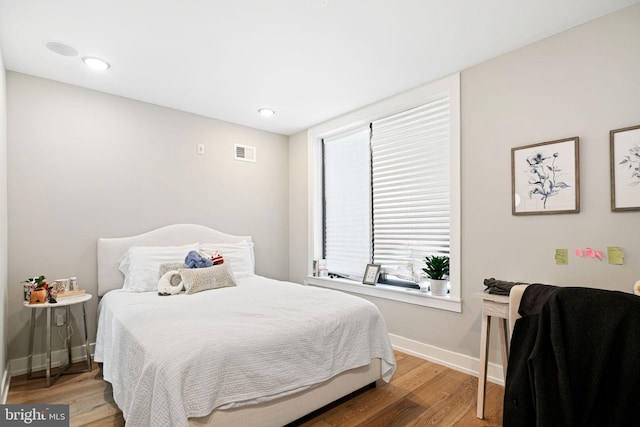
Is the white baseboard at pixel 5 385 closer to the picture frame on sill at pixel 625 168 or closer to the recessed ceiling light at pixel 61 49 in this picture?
the recessed ceiling light at pixel 61 49

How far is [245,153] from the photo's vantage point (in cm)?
419

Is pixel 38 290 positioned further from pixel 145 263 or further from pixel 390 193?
pixel 390 193

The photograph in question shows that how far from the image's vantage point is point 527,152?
239 cm

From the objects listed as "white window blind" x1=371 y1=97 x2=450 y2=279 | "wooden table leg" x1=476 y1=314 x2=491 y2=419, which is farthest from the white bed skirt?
"white window blind" x1=371 y1=97 x2=450 y2=279

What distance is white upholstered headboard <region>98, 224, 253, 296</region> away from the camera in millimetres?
3035

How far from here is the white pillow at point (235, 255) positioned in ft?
11.5

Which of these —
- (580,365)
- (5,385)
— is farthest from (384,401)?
(5,385)

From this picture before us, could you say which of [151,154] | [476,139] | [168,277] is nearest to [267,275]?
[168,277]

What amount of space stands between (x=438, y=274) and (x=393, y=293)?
541 millimetres

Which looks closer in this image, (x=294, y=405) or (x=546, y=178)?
(x=294, y=405)

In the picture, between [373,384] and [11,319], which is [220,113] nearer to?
[11,319]

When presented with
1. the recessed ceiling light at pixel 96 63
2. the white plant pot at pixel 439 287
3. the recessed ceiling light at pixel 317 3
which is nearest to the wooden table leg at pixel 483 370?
the white plant pot at pixel 439 287

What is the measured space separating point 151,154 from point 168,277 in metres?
1.40

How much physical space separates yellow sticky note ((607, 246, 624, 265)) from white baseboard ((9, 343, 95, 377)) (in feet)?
13.5
